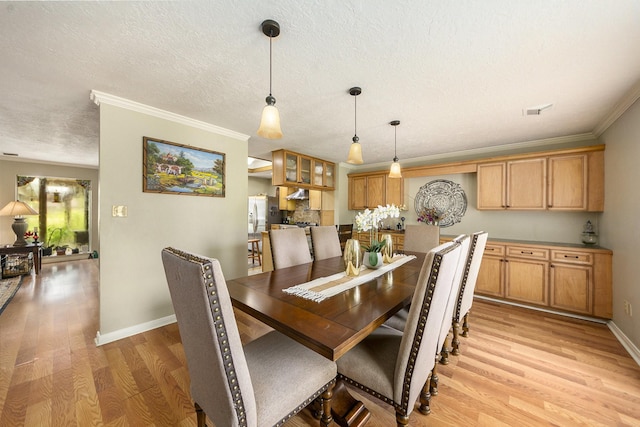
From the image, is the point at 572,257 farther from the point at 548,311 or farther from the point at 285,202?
the point at 285,202

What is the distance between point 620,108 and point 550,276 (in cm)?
190

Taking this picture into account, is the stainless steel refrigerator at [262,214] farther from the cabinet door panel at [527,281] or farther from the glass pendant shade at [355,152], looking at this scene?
the cabinet door panel at [527,281]

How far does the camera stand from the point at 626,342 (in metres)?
2.24

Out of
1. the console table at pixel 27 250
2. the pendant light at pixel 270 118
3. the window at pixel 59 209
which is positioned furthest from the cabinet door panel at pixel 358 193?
the window at pixel 59 209

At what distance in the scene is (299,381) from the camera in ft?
3.61

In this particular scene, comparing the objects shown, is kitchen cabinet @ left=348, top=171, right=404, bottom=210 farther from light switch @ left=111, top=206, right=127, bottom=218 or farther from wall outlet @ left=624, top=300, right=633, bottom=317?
light switch @ left=111, top=206, right=127, bottom=218

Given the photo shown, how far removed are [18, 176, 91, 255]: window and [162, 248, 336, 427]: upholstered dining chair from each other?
694 cm

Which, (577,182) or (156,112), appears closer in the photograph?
(156,112)

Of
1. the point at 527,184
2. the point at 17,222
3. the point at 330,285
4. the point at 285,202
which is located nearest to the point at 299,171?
the point at 285,202

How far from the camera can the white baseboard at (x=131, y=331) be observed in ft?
7.38

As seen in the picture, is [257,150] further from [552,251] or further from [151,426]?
[552,251]

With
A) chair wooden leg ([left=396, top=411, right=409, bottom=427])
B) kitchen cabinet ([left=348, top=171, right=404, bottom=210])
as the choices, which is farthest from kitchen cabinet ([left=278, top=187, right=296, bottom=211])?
chair wooden leg ([left=396, top=411, right=409, bottom=427])

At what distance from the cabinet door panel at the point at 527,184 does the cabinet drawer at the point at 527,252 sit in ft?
1.88

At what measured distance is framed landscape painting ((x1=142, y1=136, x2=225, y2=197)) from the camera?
8.25 ft
